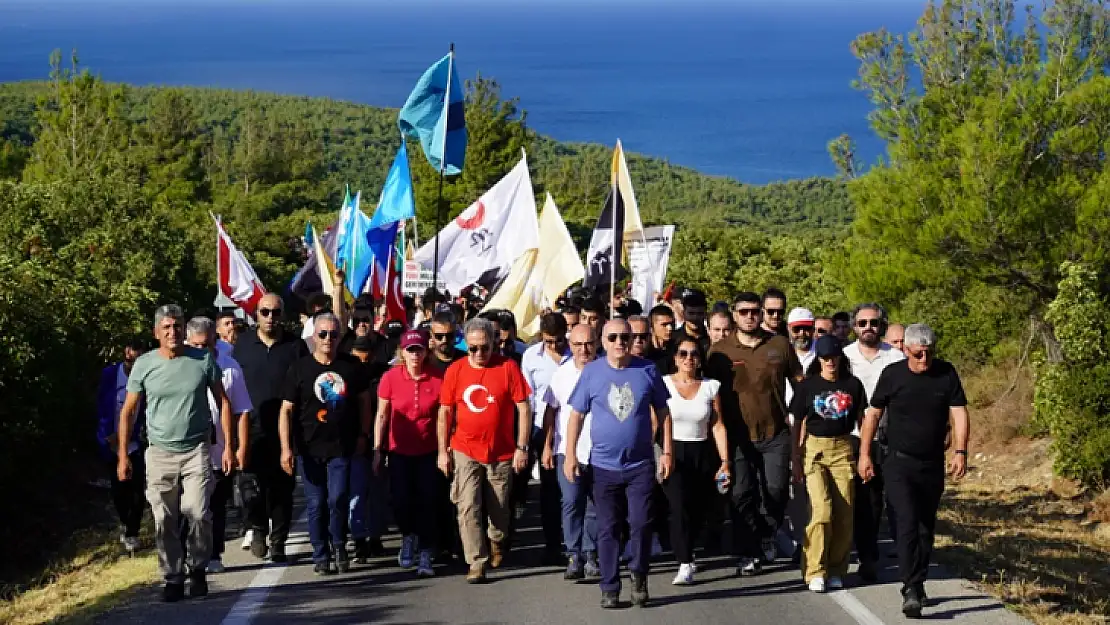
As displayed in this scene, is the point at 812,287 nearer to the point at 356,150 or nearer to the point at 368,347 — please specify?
the point at 368,347

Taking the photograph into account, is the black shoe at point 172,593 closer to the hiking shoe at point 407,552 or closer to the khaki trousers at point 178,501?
the khaki trousers at point 178,501

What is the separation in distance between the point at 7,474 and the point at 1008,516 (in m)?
10.1

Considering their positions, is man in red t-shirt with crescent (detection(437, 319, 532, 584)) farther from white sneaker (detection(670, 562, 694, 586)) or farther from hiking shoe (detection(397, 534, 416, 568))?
white sneaker (detection(670, 562, 694, 586))

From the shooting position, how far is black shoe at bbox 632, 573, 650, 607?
8422mm

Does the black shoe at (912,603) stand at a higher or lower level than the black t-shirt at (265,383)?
lower

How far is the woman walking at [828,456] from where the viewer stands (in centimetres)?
876

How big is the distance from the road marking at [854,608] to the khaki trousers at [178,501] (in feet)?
12.7

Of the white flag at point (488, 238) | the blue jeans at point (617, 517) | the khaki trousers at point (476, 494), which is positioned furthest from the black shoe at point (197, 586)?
the white flag at point (488, 238)

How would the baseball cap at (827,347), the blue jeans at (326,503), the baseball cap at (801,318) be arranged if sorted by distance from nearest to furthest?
the baseball cap at (827,347)
the blue jeans at (326,503)
the baseball cap at (801,318)

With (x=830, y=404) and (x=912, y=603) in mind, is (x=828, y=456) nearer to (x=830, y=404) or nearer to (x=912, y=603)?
(x=830, y=404)

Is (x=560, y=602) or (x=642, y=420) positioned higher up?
(x=642, y=420)

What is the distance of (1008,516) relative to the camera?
15.0m

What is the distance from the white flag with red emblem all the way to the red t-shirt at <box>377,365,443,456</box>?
7832 mm

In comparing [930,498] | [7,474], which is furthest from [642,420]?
[7,474]
